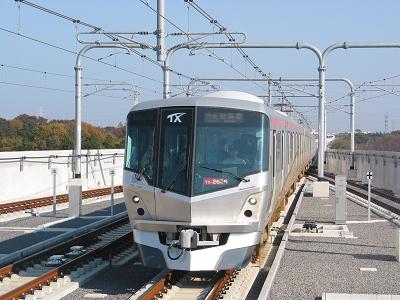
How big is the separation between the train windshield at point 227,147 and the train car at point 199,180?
0.05 ft

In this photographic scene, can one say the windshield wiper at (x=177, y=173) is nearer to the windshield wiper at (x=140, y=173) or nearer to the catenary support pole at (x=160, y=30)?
the windshield wiper at (x=140, y=173)

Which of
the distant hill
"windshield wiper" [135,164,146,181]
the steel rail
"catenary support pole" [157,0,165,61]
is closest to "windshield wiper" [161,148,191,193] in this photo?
"windshield wiper" [135,164,146,181]

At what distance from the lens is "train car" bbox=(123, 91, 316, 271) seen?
986 centimetres

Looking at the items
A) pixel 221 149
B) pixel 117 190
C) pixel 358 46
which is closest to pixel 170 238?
pixel 221 149

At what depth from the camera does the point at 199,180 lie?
32.8 ft

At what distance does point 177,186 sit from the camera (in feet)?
33.0

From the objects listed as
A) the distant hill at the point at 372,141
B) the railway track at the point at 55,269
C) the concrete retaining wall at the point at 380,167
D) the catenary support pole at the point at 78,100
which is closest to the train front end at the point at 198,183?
the railway track at the point at 55,269

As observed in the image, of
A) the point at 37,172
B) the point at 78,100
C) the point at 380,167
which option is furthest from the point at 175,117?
the point at 380,167

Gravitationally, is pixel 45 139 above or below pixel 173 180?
above

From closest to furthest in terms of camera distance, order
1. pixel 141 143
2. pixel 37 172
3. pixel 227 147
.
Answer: pixel 227 147 → pixel 141 143 → pixel 37 172

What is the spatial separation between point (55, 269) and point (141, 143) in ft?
8.18

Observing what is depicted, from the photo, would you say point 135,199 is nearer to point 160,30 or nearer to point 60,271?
point 60,271

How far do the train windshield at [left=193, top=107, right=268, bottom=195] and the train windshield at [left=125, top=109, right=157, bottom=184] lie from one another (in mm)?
757

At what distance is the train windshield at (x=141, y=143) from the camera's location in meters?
10.4
